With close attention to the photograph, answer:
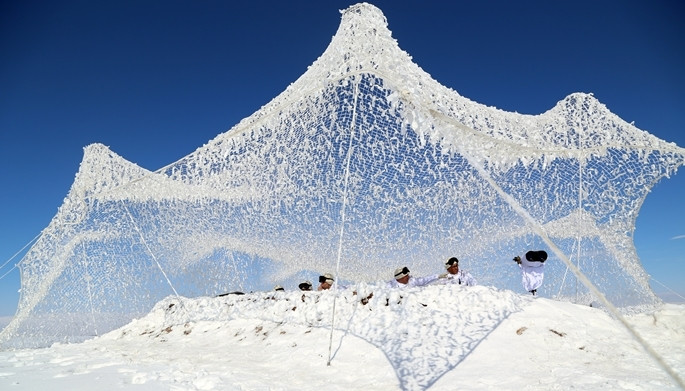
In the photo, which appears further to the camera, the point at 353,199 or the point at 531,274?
the point at 531,274

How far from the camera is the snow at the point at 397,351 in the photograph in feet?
13.3

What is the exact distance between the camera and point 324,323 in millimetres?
6027

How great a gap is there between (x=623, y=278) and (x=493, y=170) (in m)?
4.17

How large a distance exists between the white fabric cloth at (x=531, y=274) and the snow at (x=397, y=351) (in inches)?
61.3

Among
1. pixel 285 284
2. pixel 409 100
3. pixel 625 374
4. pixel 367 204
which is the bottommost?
pixel 625 374

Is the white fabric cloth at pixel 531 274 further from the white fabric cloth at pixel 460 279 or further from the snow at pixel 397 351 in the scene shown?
the snow at pixel 397 351

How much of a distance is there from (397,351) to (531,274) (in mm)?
4298

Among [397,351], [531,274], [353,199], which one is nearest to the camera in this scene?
[397,351]

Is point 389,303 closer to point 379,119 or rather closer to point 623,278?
point 379,119

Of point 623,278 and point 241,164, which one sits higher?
point 241,164

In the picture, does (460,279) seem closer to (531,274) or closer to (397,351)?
(531,274)

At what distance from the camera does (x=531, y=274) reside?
313 inches

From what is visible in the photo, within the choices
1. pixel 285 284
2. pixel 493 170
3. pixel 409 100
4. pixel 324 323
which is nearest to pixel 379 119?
pixel 409 100

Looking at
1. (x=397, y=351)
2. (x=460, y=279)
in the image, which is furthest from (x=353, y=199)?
(x=397, y=351)
